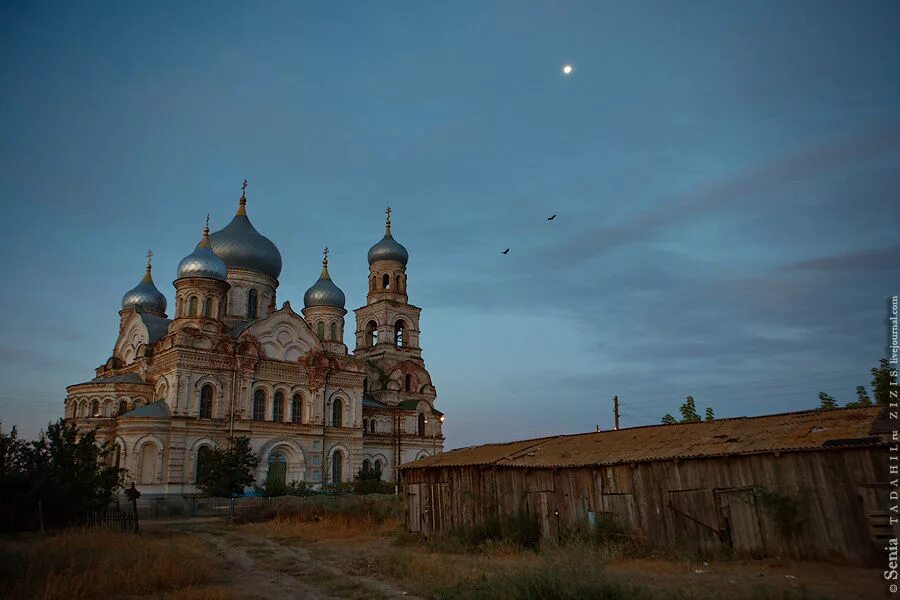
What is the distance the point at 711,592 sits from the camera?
10.0 meters

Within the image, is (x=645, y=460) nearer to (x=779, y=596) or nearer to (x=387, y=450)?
(x=779, y=596)

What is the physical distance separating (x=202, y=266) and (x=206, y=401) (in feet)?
28.2

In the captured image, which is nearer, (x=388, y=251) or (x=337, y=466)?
(x=337, y=466)

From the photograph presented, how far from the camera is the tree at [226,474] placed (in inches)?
1252

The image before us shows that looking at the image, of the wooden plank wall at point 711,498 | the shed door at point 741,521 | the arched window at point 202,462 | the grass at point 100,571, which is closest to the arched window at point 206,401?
the arched window at point 202,462

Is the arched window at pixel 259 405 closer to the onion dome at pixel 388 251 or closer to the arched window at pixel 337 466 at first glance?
the arched window at pixel 337 466

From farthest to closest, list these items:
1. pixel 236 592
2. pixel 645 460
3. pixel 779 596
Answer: pixel 645 460
pixel 236 592
pixel 779 596

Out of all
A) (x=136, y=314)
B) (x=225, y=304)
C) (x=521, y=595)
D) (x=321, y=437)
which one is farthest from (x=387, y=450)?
(x=521, y=595)

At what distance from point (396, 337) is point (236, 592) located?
39.4 meters

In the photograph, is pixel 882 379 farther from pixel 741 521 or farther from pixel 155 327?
pixel 155 327

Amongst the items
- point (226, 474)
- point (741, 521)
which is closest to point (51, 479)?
point (226, 474)

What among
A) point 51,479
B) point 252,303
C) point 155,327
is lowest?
point 51,479

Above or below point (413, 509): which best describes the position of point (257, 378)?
above

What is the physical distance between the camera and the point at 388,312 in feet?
164
